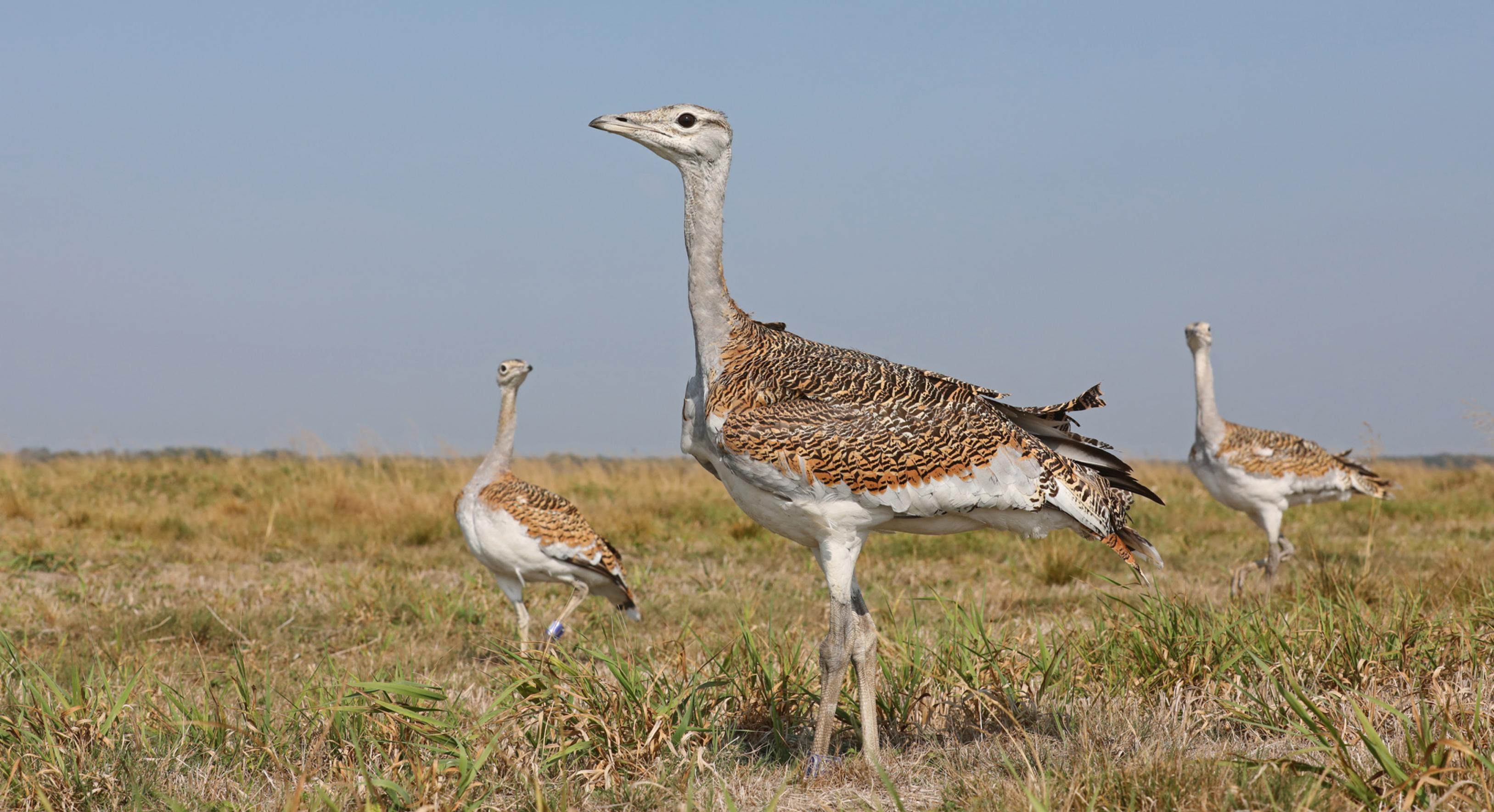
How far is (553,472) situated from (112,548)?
6.96 meters

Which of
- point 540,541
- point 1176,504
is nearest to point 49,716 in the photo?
point 540,541

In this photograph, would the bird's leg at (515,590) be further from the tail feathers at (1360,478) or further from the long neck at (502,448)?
the tail feathers at (1360,478)

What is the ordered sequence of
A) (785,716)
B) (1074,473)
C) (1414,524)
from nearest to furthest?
1. (1074,473)
2. (785,716)
3. (1414,524)

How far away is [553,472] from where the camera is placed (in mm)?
16094

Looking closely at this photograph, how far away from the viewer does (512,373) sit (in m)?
8.16

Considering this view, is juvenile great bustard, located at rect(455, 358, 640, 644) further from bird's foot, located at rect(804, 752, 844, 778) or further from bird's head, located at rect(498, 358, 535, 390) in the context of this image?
bird's foot, located at rect(804, 752, 844, 778)

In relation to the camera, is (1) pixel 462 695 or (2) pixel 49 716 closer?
(2) pixel 49 716

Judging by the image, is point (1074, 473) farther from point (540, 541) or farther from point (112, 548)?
point (112, 548)

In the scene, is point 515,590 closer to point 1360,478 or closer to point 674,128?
point 674,128

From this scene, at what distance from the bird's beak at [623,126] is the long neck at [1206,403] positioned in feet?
23.1

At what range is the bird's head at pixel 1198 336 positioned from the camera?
1024 centimetres

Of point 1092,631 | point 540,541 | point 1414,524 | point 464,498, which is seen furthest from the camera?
point 1414,524

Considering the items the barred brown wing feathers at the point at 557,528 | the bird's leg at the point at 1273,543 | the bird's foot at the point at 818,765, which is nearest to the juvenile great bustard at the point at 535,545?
the barred brown wing feathers at the point at 557,528

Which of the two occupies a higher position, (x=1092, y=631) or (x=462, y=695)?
(x=1092, y=631)
